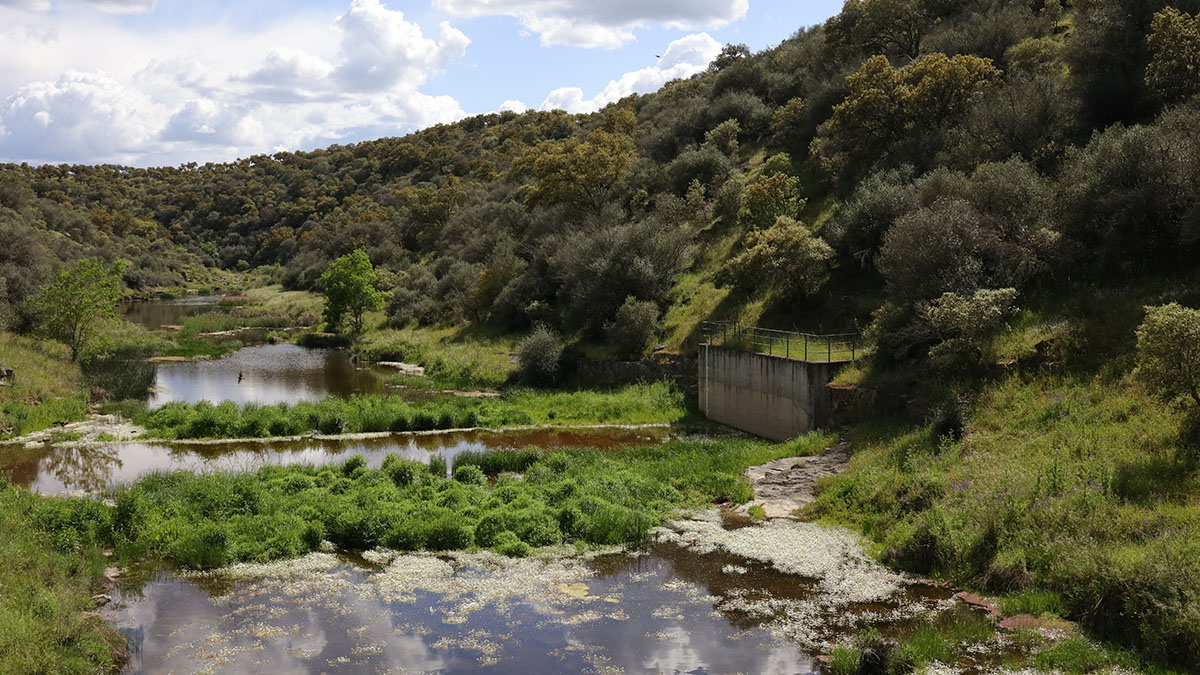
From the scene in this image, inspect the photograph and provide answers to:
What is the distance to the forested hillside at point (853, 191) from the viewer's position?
25812 mm

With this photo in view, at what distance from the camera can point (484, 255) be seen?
65.2 metres

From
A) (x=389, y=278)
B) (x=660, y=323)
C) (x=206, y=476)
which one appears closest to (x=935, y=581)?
(x=206, y=476)

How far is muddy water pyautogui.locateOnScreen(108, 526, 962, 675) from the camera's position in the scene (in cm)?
1367

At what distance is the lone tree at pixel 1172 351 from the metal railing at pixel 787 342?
12.0m

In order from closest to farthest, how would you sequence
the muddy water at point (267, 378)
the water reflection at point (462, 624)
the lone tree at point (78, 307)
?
the water reflection at point (462, 624)
the lone tree at point (78, 307)
the muddy water at point (267, 378)

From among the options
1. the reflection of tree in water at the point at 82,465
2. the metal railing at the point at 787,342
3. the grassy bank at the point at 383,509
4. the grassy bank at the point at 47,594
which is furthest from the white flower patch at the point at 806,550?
the reflection of tree in water at the point at 82,465

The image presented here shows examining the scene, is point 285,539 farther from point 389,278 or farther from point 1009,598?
point 389,278

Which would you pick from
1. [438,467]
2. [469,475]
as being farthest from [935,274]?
[438,467]

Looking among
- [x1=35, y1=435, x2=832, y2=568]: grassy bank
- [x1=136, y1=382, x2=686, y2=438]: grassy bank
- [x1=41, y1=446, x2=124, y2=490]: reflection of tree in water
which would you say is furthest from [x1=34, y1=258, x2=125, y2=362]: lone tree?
[x1=35, y1=435, x2=832, y2=568]: grassy bank

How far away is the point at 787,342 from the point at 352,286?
1566 inches

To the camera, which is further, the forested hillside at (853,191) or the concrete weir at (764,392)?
the concrete weir at (764,392)

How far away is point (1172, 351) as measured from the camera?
16.0 m

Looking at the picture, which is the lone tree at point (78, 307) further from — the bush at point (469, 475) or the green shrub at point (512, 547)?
the green shrub at point (512, 547)

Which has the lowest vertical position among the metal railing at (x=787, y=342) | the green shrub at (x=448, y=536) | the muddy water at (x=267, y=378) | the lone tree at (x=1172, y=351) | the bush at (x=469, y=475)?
the green shrub at (x=448, y=536)
